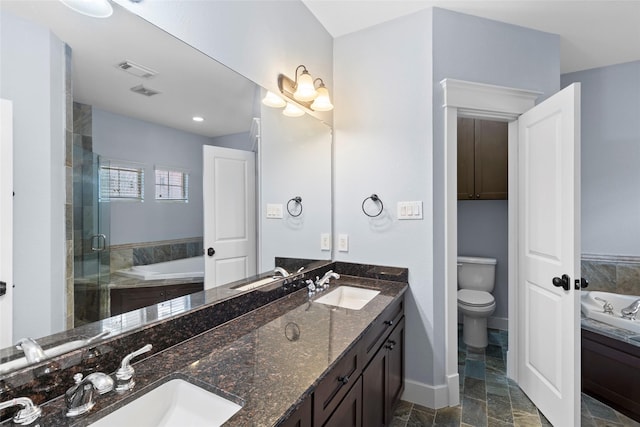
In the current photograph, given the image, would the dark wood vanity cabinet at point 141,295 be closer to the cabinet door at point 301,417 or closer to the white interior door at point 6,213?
the white interior door at point 6,213

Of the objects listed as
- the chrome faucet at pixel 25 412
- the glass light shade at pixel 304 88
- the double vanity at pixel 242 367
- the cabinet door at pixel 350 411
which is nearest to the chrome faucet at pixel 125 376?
the double vanity at pixel 242 367

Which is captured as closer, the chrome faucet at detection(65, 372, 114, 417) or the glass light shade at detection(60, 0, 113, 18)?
the chrome faucet at detection(65, 372, 114, 417)

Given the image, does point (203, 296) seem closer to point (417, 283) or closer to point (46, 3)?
point (46, 3)

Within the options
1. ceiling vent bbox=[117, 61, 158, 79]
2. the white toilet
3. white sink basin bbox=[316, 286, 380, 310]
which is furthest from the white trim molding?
ceiling vent bbox=[117, 61, 158, 79]

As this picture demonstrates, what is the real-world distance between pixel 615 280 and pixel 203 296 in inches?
136

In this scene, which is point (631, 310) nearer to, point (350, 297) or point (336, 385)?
point (350, 297)

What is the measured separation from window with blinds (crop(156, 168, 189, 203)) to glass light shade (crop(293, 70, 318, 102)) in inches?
41.2

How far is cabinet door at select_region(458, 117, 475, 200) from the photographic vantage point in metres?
3.06

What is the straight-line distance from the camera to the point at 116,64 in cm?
93

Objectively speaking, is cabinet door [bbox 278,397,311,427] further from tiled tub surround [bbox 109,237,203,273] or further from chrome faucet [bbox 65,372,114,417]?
tiled tub surround [bbox 109,237,203,273]

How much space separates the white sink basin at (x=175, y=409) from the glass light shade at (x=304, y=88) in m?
1.63

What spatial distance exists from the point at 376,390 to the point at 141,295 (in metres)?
1.17

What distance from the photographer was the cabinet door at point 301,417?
78cm

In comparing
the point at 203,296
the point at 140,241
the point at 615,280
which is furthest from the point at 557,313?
the point at 140,241
